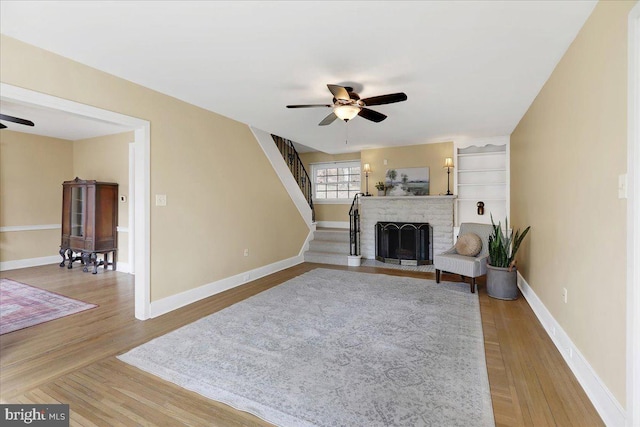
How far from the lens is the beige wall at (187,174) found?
257 centimetres

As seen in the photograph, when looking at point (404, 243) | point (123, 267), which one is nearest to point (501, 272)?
point (404, 243)

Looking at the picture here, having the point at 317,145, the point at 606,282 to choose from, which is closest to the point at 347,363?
the point at 606,282

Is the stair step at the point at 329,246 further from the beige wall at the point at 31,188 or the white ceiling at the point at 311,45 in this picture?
the beige wall at the point at 31,188

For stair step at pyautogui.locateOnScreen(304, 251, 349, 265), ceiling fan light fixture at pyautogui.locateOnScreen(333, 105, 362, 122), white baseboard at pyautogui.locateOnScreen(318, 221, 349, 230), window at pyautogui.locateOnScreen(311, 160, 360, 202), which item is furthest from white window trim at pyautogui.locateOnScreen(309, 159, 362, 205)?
ceiling fan light fixture at pyautogui.locateOnScreen(333, 105, 362, 122)

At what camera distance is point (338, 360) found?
7.78ft

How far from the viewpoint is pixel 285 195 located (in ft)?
19.3

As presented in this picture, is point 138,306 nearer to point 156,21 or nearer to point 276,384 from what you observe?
point 276,384

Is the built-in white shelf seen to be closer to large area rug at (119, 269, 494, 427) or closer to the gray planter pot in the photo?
the gray planter pot

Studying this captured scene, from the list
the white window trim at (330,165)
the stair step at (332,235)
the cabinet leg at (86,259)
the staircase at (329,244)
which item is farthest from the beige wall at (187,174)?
the cabinet leg at (86,259)

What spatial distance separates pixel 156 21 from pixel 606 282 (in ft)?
11.3

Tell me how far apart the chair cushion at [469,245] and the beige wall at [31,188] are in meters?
7.87

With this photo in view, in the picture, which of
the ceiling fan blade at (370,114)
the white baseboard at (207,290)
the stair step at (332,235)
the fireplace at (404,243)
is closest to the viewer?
the ceiling fan blade at (370,114)

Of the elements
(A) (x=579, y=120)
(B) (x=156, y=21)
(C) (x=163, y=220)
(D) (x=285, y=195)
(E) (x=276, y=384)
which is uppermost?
(B) (x=156, y=21)

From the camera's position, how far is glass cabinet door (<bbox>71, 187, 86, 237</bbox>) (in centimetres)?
540
